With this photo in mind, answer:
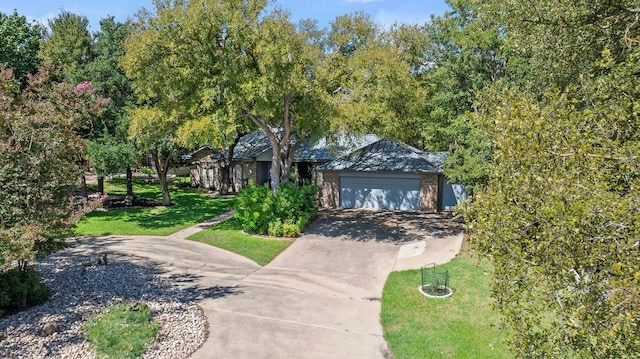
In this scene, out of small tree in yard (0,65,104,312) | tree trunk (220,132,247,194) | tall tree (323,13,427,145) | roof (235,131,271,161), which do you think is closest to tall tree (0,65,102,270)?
small tree in yard (0,65,104,312)

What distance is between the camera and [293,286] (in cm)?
1280

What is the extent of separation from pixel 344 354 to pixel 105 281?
784 centimetres

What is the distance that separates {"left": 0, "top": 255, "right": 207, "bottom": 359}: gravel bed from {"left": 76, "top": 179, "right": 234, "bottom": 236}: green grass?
5155mm

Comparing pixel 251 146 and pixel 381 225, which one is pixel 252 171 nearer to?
pixel 251 146

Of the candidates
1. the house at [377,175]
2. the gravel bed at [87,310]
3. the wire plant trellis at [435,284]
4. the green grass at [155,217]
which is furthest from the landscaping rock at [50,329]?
the house at [377,175]

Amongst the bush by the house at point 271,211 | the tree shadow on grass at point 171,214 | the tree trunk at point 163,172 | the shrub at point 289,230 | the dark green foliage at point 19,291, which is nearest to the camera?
the dark green foliage at point 19,291

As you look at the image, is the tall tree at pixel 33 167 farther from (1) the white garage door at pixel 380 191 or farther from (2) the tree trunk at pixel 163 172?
(1) the white garage door at pixel 380 191

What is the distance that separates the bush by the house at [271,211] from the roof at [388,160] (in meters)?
6.10

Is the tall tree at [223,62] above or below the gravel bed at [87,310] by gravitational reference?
above

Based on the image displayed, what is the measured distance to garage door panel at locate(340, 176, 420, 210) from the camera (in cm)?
2489

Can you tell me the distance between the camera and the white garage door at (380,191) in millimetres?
24859

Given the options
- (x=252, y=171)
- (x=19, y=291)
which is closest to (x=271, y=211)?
(x=19, y=291)

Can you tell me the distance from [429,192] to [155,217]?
1562 cm

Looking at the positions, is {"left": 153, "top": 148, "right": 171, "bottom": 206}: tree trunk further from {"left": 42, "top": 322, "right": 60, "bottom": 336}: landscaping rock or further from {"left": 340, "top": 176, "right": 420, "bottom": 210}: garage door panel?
{"left": 42, "top": 322, "right": 60, "bottom": 336}: landscaping rock
